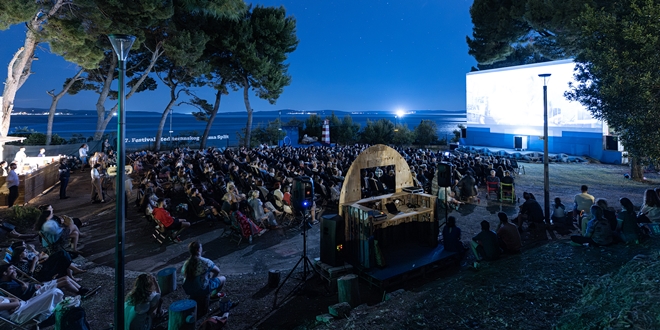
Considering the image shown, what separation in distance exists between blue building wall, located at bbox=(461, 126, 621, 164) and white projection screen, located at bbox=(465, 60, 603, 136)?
321 mm

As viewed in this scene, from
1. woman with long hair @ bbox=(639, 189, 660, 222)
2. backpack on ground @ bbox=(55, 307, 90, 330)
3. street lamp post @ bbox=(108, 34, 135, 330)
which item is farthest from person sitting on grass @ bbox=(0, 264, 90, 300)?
woman with long hair @ bbox=(639, 189, 660, 222)

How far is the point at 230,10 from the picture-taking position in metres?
20.3

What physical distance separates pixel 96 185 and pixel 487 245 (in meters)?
10.6

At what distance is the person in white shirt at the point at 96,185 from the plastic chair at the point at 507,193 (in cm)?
1180

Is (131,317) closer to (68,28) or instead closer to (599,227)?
(599,227)

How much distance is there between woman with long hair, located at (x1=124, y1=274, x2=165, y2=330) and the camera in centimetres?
427

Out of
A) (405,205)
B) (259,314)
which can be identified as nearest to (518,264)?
(405,205)

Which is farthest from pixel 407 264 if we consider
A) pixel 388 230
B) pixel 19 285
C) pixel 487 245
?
pixel 19 285

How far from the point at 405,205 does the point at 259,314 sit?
3845 mm

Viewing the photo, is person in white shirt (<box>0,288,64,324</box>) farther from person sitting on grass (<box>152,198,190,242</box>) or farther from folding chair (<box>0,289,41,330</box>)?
person sitting on grass (<box>152,198,190,242</box>)

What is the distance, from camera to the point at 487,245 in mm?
6395

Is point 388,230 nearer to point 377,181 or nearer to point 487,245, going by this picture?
point 487,245

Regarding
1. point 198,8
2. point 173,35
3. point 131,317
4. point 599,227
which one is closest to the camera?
point 131,317

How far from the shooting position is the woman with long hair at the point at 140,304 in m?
4.27
